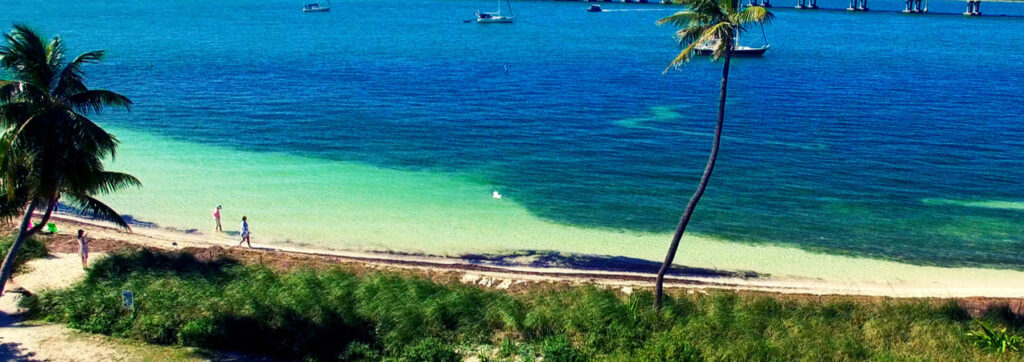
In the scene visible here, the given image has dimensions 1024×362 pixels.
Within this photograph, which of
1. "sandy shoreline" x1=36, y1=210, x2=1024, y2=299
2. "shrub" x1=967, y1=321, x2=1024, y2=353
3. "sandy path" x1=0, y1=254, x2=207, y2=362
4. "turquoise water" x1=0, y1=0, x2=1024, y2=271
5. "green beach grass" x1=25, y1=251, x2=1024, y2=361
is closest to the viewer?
"sandy path" x1=0, y1=254, x2=207, y2=362

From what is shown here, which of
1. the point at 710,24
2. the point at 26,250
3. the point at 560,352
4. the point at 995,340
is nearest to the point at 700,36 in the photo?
the point at 710,24

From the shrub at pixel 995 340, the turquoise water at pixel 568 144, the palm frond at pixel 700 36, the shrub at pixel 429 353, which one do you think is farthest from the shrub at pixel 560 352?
the turquoise water at pixel 568 144

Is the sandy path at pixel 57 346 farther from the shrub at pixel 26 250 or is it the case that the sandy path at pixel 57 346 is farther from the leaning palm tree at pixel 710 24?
the leaning palm tree at pixel 710 24

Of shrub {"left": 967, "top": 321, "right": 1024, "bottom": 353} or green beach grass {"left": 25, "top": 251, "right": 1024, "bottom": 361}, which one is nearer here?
green beach grass {"left": 25, "top": 251, "right": 1024, "bottom": 361}

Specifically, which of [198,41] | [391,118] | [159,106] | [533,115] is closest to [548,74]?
[533,115]

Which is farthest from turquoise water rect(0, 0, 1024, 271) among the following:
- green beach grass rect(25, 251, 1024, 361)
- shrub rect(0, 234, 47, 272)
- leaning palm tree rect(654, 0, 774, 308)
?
leaning palm tree rect(654, 0, 774, 308)

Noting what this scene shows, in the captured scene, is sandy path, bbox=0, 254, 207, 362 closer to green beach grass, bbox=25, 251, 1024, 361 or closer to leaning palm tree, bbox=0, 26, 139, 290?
green beach grass, bbox=25, 251, 1024, 361

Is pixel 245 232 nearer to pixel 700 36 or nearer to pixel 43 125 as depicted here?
pixel 43 125

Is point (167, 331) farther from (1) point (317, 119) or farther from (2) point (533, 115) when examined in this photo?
(2) point (533, 115)
